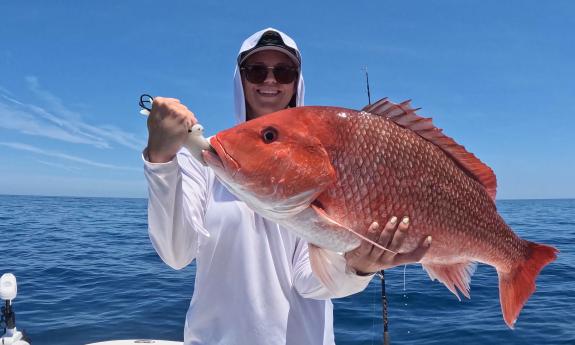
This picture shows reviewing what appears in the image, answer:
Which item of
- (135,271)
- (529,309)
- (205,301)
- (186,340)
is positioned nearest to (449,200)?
(205,301)

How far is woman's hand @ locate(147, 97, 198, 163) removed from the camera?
1925 millimetres

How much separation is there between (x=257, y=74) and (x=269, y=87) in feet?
0.39

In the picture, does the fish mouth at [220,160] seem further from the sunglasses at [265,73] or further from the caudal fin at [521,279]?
the caudal fin at [521,279]

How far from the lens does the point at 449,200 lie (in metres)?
2.28

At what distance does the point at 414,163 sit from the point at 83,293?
943 cm

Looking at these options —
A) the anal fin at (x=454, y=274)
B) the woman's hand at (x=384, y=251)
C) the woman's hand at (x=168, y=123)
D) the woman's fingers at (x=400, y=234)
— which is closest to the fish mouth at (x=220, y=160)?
the woman's hand at (x=168, y=123)

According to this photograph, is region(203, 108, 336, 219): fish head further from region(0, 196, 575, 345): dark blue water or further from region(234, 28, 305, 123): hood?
region(0, 196, 575, 345): dark blue water

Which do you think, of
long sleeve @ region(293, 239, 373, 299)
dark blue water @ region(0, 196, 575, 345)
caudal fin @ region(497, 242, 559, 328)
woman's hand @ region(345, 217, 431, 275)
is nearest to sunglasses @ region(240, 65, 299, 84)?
long sleeve @ region(293, 239, 373, 299)

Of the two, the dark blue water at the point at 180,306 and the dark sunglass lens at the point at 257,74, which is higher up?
the dark sunglass lens at the point at 257,74

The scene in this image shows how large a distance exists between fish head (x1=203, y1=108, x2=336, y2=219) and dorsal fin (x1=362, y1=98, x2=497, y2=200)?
1.44 feet

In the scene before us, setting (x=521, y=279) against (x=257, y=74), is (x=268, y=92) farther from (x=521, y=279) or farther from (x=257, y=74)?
(x=521, y=279)

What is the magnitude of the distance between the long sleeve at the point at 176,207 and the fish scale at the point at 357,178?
0.28m

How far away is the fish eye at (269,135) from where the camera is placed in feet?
6.98

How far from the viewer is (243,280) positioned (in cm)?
259
